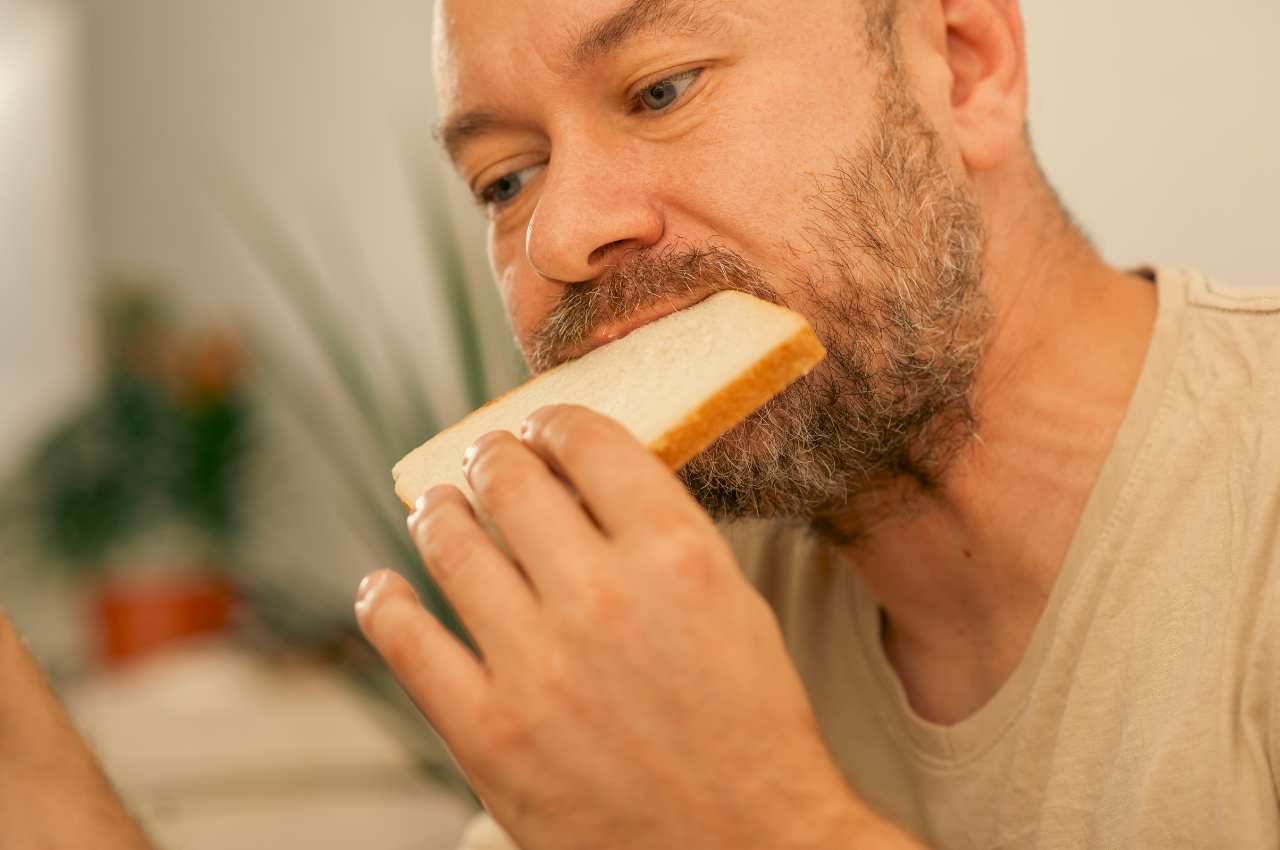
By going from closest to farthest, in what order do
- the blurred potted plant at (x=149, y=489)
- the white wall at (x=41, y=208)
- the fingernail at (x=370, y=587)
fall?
the fingernail at (x=370, y=587), the blurred potted plant at (x=149, y=489), the white wall at (x=41, y=208)

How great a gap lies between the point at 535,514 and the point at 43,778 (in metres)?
0.52

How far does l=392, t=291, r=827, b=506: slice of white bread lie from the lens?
0.82 metres

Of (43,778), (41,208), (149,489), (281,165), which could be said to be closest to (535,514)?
(43,778)

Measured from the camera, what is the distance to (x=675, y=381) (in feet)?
2.82

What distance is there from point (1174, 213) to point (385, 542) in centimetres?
130

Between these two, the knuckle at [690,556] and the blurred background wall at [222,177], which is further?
the blurred background wall at [222,177]

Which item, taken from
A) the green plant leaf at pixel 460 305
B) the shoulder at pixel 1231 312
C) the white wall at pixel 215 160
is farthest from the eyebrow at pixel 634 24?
the white wall at pixel 215 160

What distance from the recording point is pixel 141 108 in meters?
4.75

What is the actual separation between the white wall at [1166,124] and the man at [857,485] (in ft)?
1.71

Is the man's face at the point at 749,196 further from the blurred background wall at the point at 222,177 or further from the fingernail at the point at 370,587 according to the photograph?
the blurred background wall at the point at 222,177

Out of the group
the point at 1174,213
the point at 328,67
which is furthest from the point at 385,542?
the point at 328,67

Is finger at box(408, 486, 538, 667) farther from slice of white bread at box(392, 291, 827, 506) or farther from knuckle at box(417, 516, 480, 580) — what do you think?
slice of white bread at box(392, 291, 827, 506)

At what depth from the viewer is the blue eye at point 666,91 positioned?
3.28ft

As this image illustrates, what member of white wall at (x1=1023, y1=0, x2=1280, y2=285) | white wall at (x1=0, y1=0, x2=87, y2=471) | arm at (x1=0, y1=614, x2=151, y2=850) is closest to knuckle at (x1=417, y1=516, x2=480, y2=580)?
arm at (x1=0, y1=614, x2=151, y2=850)
